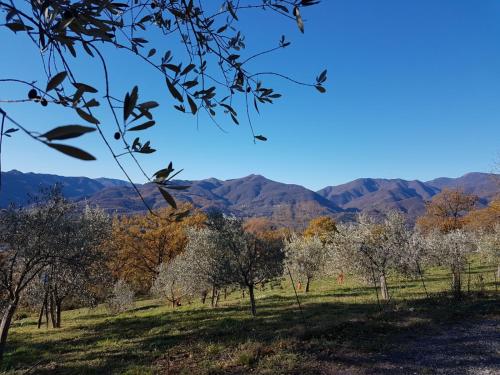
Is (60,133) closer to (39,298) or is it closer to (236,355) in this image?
(236,355)

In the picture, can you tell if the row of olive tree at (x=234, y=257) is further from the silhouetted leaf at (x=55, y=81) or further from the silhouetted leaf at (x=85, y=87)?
the silhouetted leaf at (x=55, y=81)

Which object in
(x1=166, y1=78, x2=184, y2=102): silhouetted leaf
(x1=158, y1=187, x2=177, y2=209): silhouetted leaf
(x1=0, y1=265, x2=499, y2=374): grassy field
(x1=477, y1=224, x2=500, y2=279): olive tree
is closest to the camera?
(x1=158, y1=187, x2=177, y2=209): silhouetted leaf

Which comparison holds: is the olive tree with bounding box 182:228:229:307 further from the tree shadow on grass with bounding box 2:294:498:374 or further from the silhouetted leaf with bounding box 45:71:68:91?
the silhouetted leaf with bounding box 45:71:68:91

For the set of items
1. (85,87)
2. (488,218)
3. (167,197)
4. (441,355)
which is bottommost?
(441,355)

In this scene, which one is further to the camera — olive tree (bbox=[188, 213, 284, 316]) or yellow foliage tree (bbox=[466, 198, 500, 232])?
yellow foliage tree (bbox=[466, 198, 500, 232])

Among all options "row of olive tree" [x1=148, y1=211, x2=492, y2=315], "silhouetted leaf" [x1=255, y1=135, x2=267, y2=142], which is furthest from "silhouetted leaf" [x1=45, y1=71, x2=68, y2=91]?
"row of olive tree" [x1=148, y1=211, x2=492, y2=315]

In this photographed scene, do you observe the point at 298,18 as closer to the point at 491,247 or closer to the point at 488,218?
the point at 491,247

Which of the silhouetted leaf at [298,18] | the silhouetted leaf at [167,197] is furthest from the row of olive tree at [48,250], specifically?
the silhouetted leaf at [298,18]

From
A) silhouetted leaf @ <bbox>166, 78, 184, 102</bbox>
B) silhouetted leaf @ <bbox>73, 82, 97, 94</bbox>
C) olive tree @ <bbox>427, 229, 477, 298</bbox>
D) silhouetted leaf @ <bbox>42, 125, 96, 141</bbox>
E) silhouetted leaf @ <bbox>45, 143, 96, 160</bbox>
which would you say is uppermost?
silhouetted leaf @ <bbox>166, 78, 184, 102</bbox>

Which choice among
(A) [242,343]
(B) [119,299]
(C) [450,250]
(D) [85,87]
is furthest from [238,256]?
(D) [85,87]

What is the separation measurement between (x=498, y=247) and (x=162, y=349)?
32.9 m

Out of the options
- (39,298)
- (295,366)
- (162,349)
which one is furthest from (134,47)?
A: (39,298)

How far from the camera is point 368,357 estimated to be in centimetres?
1011

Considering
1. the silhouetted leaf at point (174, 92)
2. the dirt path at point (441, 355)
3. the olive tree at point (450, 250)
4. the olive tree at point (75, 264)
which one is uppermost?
the silhouetted leaf at point (174, 92)
